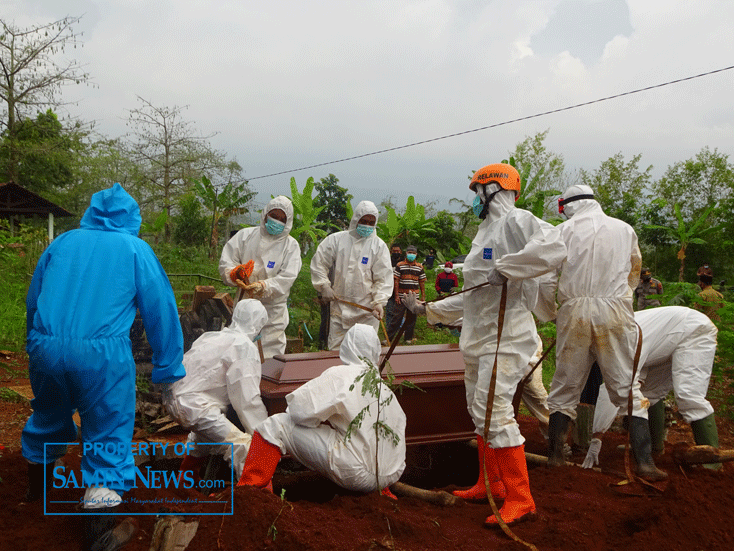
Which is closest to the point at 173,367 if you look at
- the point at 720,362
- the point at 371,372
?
the point at 371,372

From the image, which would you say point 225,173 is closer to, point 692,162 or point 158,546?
point 692,162

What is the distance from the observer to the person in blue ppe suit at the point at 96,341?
2371 millimetres

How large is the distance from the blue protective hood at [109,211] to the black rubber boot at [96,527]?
1.20m

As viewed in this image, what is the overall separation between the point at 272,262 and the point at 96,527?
317 centimetres

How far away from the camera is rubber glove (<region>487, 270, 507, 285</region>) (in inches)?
120

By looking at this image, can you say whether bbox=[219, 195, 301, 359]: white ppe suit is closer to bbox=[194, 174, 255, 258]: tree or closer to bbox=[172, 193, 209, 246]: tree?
bbox=[194, 174, 255, 258]: tree

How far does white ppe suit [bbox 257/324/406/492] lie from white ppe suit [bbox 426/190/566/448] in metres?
0.57

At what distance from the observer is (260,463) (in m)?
2.79

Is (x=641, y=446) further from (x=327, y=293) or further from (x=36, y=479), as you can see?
(x=36, y=479)

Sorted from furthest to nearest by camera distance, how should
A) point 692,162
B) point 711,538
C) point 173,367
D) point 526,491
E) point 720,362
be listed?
point 692,162 < point 720,362 < point 526,491 < point 173,367 < point 711,538

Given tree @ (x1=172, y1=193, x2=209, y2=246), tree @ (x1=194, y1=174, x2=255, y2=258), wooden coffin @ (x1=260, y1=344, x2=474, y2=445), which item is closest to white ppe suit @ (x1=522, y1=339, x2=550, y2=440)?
wooden coffin @ (x1=260, y1=344, x2=474, y2=445)

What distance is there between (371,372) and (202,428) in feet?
3.35

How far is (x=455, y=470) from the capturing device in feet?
14.2

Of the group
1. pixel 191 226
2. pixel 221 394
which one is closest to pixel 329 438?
pixel 221 394
